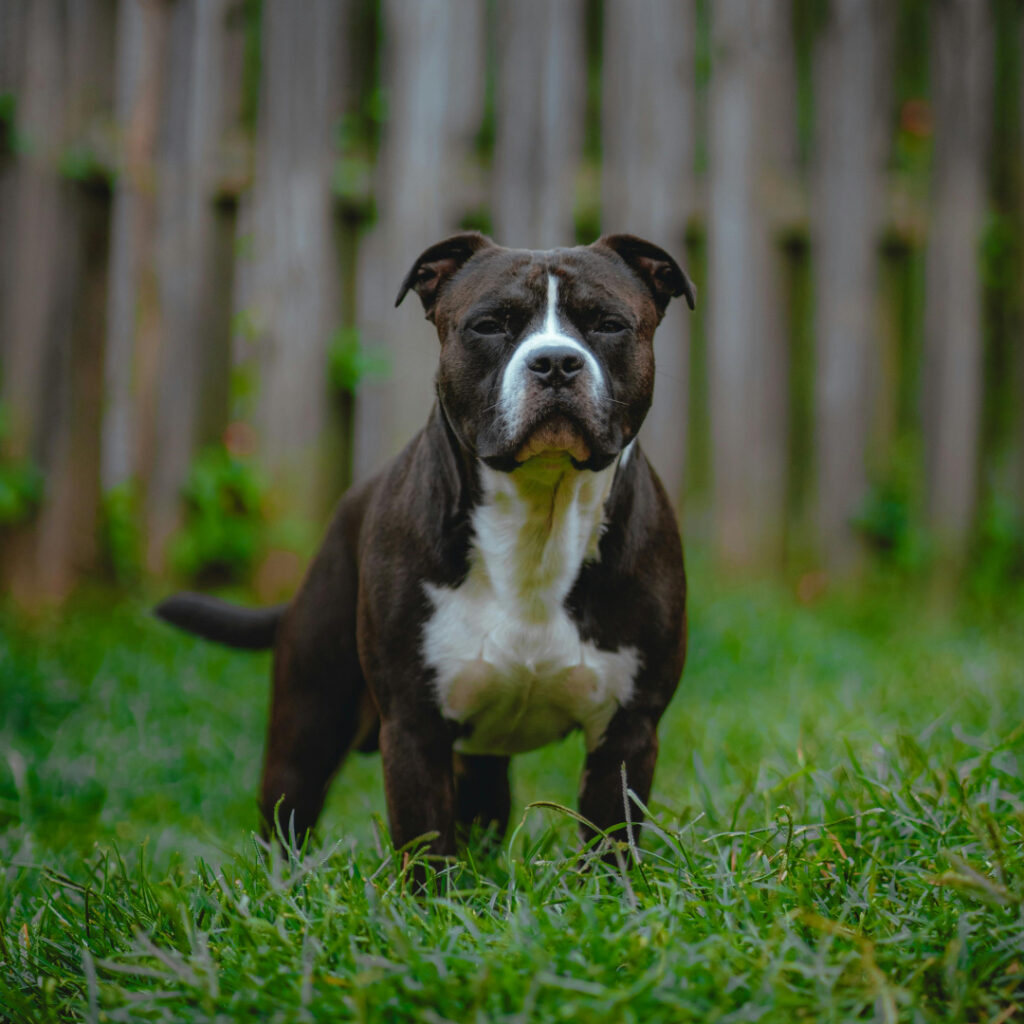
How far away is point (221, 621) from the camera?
3117 millimetres

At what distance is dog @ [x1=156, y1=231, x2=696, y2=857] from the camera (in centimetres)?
236

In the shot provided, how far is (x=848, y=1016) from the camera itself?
62.4 inches

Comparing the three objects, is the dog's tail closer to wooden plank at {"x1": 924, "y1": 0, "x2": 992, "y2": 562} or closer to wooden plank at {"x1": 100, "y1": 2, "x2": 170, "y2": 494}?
wooden plank at {"x1": 100, "y1": 2, "x2": 170, "y2": 494}

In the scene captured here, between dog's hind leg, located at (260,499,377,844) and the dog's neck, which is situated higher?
the dog's neck

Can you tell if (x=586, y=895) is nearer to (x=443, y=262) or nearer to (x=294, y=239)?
(x=443, y=262)

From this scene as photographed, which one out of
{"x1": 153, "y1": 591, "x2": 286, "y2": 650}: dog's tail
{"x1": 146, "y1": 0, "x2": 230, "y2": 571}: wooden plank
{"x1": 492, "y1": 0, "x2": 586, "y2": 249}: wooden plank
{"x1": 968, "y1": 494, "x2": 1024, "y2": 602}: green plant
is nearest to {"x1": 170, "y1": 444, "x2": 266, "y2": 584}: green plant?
{"x1": 146, "y1": 0, "x2": 230, "y2": 571}: wooden plank

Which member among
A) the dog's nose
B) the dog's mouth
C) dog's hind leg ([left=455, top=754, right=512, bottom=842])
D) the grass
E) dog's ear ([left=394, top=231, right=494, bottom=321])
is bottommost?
dog's hind leg ([left=455, top=754, right=512, bottom=842])

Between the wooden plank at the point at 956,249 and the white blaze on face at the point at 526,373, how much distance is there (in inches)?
133

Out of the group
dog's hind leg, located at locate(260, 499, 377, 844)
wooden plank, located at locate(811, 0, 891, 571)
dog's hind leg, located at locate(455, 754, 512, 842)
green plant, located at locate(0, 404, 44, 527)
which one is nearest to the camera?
dog's hind leg, located at locate(260, 499, 377, 844)

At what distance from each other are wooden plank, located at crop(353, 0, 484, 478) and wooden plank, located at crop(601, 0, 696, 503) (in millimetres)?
589

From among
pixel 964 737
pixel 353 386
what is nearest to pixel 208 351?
pixel 353 386

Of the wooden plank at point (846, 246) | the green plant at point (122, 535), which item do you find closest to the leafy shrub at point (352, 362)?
the green plant at point (122, 535)

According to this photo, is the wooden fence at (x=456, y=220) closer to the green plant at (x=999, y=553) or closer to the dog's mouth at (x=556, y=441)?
the green plant at (x=999, y=553)

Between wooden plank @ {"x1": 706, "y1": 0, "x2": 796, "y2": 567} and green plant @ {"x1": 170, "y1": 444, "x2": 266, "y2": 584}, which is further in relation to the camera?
wooden plank @ {"x1": 706, "y1": 0, "x2": 796, "y2": 567}
